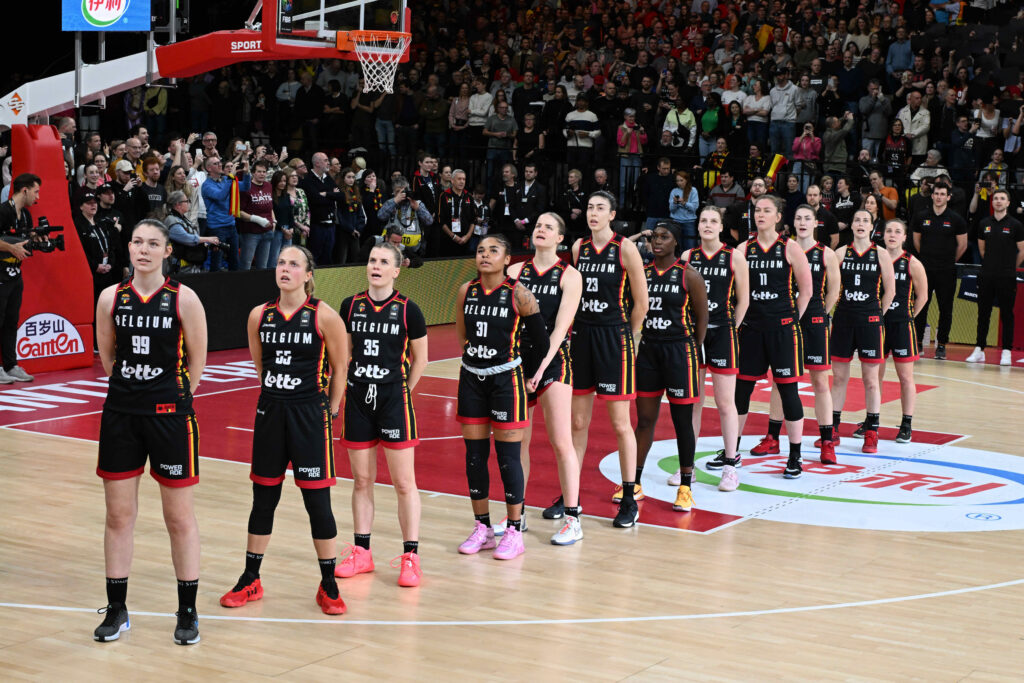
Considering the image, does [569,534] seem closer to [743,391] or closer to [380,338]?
[380,338]

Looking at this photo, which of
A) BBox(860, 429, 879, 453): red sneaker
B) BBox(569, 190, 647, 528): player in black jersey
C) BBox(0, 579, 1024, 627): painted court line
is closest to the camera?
BBox(0, 579, 1024, 627): painted court line

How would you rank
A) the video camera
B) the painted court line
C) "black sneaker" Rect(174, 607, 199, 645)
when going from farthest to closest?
the video camera < the painted court line < "black sneaker" Rect(174, 607, 199, 645)

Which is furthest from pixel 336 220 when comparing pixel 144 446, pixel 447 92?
pixel 144 446

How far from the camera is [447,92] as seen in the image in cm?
2448

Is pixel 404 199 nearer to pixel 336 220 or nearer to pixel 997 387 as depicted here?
pixel 336 220

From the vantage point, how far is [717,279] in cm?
961

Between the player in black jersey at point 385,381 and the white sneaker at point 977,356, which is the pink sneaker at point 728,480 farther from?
the white sneaker at point 977,356

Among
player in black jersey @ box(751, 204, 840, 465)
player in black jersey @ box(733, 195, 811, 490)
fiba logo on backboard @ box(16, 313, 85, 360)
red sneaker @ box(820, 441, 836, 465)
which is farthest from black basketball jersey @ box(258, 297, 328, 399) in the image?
fiba logo on backboard @ box(16, 313, 85, 360)

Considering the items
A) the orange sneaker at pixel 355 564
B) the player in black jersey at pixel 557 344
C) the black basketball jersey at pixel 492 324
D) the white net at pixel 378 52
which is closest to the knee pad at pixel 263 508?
the orange sneaker at pixel 355 564

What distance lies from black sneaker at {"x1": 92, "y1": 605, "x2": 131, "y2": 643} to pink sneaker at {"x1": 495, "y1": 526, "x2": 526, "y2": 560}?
2310 mm

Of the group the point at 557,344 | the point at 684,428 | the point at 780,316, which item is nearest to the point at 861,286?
the point at 780,316

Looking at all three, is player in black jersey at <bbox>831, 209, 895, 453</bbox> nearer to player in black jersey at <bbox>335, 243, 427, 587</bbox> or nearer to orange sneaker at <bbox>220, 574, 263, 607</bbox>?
player in black jersey at <bbox>335, 243, 427, 587</bbox>

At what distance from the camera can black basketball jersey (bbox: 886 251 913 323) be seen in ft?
37.2

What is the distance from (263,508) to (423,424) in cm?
542
